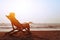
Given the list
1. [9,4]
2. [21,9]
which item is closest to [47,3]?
[21,9]

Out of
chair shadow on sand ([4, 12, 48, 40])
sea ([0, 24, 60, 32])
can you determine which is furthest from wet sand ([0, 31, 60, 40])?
sea ([0, 24, 60, 32])

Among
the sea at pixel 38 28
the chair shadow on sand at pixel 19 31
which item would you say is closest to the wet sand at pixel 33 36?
the chair shadow on sand at pixel 19 31

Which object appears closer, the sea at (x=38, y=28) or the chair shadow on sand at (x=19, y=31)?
the chair shadow on sand at (x=19, y=31)

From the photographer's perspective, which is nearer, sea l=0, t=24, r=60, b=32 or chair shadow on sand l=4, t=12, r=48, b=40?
chair shadow on sand l=4, t=12, r=48, b=40

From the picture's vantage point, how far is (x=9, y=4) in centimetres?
176

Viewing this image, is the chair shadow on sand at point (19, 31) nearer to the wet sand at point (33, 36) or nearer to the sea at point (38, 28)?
the wet sand at point (33, 36)

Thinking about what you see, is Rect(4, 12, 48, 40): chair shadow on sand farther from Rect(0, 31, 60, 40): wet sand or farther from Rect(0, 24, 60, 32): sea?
Rect(0, 24, 60, 32): sea

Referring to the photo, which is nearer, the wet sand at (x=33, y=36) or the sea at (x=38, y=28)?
the wet sand at (x=33, y=36)

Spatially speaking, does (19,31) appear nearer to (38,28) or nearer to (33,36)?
(33,36)

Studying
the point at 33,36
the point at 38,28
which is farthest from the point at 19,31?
the point at 38,28

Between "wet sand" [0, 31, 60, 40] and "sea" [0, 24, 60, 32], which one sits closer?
"wet sand" [0, 31, 60, 40]

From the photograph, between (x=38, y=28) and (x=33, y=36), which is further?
(x=38, y=28)

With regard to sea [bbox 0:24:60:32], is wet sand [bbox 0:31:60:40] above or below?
below

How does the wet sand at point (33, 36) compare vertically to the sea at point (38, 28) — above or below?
below
